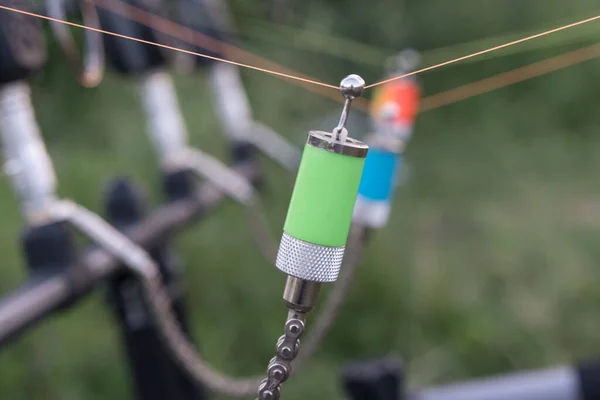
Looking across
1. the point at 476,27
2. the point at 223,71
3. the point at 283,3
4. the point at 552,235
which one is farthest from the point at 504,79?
the point at 223,71

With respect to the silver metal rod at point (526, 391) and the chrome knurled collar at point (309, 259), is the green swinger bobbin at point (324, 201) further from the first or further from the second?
the silver metal rod at point (526, 391)

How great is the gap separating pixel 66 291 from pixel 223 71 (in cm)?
91

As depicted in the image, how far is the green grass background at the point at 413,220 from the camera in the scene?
219cm

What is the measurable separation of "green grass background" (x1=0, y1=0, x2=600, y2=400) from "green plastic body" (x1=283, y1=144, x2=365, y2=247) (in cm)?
164

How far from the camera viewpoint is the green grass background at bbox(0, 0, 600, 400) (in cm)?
219

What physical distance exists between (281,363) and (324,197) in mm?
99

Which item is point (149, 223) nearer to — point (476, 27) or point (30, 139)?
point (30, 139)

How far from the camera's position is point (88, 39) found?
3.99ft

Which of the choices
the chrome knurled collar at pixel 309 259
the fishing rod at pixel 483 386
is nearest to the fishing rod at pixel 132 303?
the fishing rod at pixel 483 386

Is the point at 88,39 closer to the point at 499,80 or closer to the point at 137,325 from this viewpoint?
the point at 137,325

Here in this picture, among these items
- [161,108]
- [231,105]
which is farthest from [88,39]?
[231,105]

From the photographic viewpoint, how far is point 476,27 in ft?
10.9

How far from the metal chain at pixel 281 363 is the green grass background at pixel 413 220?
163cm

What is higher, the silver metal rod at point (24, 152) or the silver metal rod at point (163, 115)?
the silver metal rod at point (163, 115)
